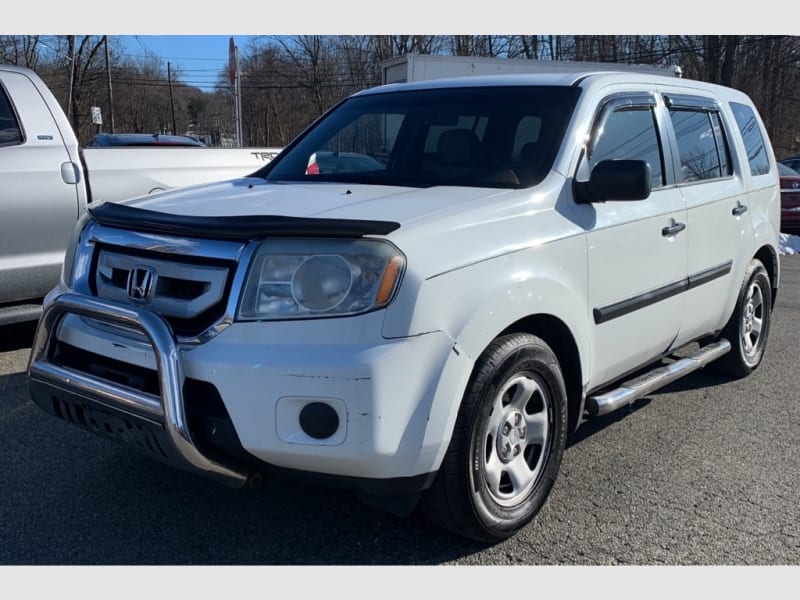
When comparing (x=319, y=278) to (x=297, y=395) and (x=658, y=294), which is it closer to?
(x=297, y=395)

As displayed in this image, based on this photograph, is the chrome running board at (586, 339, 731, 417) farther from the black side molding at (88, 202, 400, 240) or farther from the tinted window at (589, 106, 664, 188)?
the black side molding at (88, 202, 400, 240)

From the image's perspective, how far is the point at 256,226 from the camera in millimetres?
2592

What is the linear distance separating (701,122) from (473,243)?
2660 mm

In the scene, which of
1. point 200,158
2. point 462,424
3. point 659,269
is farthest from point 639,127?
point 200,158

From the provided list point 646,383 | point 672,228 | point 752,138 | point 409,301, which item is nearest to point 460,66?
point 752,138

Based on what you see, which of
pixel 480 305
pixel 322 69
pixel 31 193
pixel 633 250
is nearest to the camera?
pixel 480 305

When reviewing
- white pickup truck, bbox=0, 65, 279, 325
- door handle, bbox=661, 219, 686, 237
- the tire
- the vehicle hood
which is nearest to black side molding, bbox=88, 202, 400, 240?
the vehicle hood

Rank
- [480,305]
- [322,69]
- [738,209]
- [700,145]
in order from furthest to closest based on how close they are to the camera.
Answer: [322,69]
[738,209]
[700,145]
[480,305]

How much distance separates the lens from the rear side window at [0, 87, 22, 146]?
17.9 feet

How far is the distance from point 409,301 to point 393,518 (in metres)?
1.22

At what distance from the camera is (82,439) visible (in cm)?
A: 411

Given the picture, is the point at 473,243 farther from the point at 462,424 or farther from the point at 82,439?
the point at 82,439

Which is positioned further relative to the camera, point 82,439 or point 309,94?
point 309,94

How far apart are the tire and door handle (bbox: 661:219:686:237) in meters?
1.28
